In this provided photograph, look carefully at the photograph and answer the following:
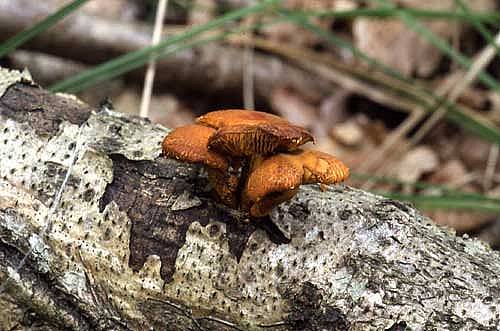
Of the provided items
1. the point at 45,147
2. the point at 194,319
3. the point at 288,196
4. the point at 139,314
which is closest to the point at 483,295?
the point at 288,196

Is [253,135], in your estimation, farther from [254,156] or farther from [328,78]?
[328,78]

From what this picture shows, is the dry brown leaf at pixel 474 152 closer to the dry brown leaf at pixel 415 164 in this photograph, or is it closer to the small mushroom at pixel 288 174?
the dry brown leaf at pixel 415 164

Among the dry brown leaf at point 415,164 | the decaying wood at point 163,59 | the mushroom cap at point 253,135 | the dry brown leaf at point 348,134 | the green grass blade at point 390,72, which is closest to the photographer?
the mushroom cap at point 253,135

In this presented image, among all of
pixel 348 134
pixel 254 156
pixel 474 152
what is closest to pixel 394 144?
pixel 348 134

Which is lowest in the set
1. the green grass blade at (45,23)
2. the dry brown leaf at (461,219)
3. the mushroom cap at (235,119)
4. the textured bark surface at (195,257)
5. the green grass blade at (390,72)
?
the textured bark surface at (195,257)

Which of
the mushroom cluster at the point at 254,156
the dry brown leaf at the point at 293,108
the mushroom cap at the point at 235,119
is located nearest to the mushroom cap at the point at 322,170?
the mushroom cluster at the point at 254,156

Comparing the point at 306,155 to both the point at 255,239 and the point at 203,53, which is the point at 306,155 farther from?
the point at 203,53

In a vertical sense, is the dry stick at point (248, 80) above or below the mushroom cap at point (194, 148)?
above
